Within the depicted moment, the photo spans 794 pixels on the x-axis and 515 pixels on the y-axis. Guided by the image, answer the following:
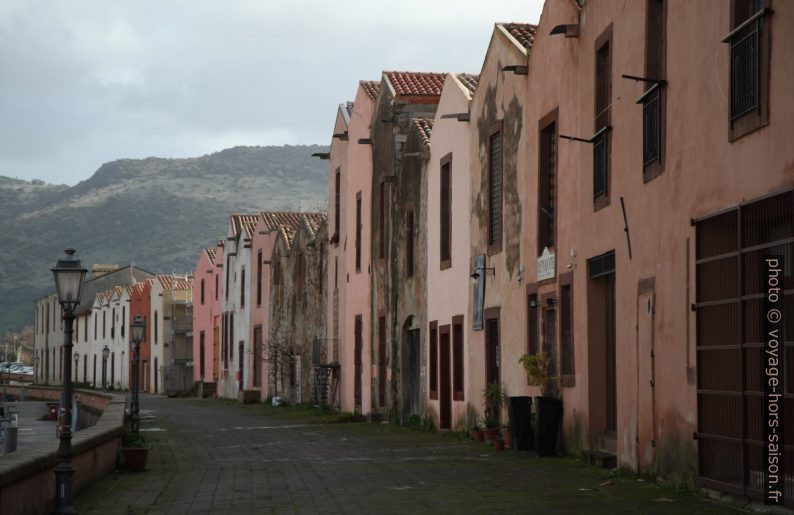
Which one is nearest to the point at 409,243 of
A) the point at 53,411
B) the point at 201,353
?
the point at 53,411

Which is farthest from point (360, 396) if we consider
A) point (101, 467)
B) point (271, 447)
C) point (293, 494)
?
point (293, 494)

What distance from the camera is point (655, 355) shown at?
15.0 meters

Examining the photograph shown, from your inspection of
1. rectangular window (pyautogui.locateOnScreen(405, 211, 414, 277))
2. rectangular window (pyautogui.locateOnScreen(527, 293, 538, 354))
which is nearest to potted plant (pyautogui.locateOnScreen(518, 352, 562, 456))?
rectangular window (pyautogui.locateOnScreen(527, 293, 538, 354))

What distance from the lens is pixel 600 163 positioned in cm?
1762

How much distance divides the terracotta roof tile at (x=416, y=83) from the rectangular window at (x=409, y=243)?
10.6ft

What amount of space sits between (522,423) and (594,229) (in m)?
3.90

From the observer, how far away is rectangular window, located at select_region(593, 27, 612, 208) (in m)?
17.3

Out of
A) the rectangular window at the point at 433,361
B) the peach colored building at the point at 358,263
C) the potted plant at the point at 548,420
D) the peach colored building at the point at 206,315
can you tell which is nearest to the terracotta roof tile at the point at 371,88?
the peach colored building at the point at 358,263

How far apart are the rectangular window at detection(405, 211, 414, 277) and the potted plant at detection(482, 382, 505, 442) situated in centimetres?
736

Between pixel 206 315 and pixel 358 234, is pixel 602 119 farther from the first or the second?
pixel 206 315

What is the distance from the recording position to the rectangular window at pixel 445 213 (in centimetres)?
2741

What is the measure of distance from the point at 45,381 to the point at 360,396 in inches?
2940

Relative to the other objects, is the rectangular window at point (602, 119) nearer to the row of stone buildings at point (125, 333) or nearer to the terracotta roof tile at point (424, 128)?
the terracotta roof tile at point (424, 128)

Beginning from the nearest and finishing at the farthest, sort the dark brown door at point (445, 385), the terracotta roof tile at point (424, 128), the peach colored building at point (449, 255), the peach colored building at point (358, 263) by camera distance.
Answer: the peach colored building at point (449, 255) → the dark brown door at point (445, 385) → the terracotta roof tile at point (424, 128) → the peach colored building at point (358, 263)
